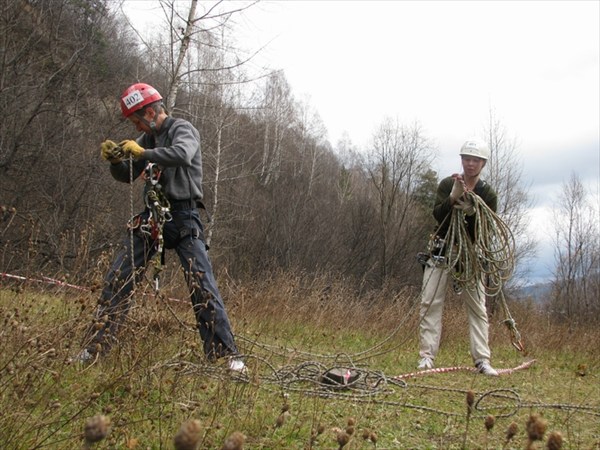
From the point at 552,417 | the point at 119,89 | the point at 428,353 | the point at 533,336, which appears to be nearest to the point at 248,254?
the point at 119,89

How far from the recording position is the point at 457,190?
4.93m

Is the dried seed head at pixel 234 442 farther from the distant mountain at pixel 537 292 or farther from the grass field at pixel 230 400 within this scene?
the distant mountain at pixel 537 292

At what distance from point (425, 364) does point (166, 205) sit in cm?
275

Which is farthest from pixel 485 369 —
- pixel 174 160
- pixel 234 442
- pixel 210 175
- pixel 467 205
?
pixel 210 175

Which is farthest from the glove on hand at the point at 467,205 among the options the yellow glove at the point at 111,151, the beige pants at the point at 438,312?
the yellow glove at the point at 111,151

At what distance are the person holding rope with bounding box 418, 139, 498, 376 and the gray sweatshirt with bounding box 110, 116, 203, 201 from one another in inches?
90.0

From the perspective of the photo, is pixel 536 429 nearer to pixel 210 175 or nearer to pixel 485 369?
pixel 485 369

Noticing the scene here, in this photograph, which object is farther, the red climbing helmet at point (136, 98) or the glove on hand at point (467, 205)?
the glove on hand at point (467, 205)

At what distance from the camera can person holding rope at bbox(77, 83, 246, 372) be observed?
3.73m

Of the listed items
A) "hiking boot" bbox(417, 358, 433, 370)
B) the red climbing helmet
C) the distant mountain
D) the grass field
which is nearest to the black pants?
the grass field

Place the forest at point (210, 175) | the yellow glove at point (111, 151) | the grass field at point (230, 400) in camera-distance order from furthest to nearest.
Answer: the forest at point (210, 175) < the yellow glove at point (111, 151) < the grass field at point (230, 400)

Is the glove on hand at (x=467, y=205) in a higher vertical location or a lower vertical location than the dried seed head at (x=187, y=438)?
higher

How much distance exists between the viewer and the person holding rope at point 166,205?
3.73 meters

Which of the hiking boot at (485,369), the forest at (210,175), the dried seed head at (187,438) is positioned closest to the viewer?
the dried seed head at (187,438)
